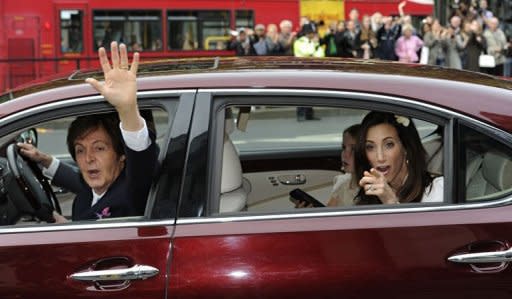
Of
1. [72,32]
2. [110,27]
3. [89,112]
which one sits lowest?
[89,112]

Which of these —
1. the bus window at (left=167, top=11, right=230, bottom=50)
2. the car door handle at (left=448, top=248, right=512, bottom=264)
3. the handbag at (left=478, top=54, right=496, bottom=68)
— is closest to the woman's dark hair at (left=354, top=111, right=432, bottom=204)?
the car door handle at (left=448, top=248, right=512, bottom=264)

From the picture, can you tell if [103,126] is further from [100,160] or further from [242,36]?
[242,36]

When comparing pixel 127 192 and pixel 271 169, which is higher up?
pixel 127 192

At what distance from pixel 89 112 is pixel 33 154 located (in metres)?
1.23

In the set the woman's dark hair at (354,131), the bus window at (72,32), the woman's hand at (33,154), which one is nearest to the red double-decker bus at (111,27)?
the bus window at (72,32)

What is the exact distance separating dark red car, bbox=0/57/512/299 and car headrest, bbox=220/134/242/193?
0.16 ft

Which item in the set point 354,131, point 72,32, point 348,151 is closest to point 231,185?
point 354,131

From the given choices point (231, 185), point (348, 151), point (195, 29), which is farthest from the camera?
point (195, 29)

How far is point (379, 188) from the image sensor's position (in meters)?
2.68

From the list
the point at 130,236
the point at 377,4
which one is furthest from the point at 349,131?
the point at 377,4

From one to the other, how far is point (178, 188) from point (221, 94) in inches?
14.0

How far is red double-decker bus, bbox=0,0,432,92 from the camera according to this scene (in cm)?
1661

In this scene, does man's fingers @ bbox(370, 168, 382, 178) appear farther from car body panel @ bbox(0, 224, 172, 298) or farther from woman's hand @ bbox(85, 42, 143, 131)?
woman's hand @ bbox(85, 42, 143, 131)

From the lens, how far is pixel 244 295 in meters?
2.39
